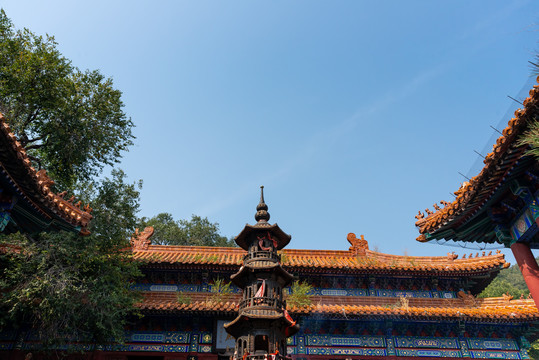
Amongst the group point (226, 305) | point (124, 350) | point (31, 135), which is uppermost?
point (31, 135)

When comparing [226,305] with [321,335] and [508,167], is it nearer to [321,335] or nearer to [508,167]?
[321,335]

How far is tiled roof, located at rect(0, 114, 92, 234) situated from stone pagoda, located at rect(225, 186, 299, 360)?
4690 millimetres

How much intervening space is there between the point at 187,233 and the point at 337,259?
67.3 feet

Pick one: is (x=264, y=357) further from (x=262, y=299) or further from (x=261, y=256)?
(x=261, y=256)

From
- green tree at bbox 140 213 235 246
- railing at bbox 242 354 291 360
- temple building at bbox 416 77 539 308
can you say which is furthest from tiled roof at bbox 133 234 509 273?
green tree at bbox 140 213 235 246

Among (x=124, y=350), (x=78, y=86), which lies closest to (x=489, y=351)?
(x=124, y=350)

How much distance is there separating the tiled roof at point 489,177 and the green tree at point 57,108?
12.0m

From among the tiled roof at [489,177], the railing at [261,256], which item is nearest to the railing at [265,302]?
the railing at [261,256]

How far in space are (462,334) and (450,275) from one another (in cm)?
234

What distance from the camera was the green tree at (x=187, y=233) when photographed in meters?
32.1

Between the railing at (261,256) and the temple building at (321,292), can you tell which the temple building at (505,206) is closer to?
the temple building at (321,292)

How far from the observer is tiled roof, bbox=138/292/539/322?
470 inches

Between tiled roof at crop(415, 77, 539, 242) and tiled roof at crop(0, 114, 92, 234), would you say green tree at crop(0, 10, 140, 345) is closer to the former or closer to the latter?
tiled roof at crop(0, 114, 92, 234)

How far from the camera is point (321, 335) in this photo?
13.0 metres
